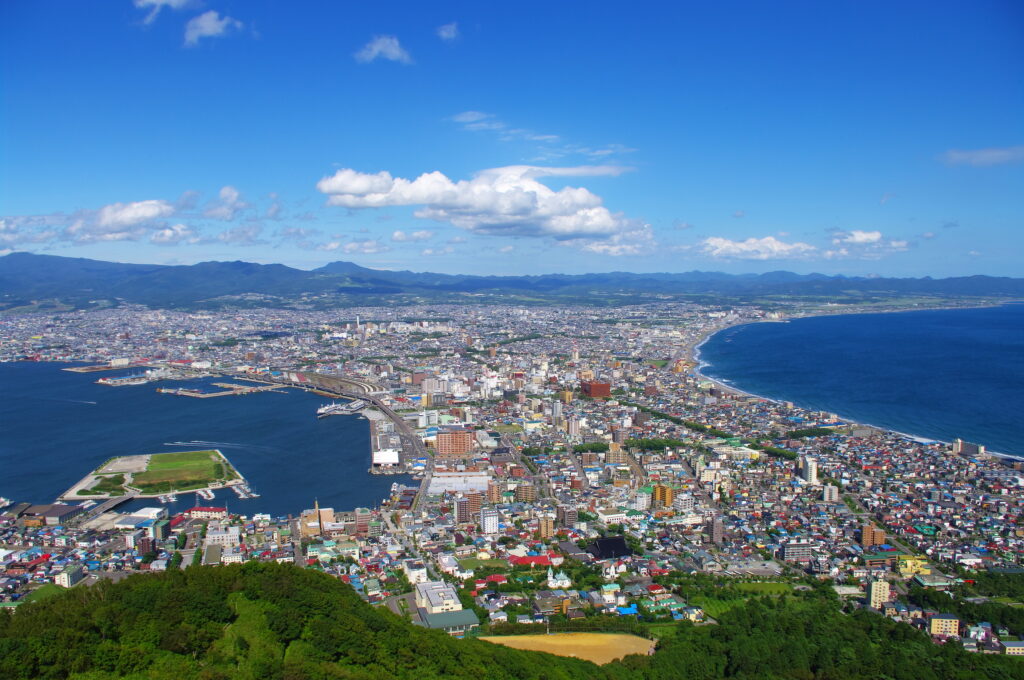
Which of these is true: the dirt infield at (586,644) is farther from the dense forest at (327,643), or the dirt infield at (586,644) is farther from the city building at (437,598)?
the city building at (437,598)

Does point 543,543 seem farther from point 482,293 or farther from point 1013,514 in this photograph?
point 482,293

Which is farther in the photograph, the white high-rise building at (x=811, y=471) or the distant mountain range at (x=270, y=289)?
the distant mountain range at (x=270, y=289)

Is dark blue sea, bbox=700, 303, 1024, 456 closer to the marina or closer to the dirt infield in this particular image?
the dirt infield

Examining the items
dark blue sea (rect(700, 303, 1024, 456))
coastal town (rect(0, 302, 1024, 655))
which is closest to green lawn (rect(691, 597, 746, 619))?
coastal town (rect(0, 302, 1024, 655))

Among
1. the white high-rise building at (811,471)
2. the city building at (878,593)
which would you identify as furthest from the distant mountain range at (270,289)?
the city building at (878,593)

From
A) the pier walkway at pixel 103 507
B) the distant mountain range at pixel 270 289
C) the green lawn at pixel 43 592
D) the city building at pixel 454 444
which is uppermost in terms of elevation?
the distant mountain range at pixel 270 289

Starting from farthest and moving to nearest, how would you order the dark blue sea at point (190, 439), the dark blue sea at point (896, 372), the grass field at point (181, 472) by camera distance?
the dark blue sea at point (896, 372) → the grass field at point (181, 472) → the dark blue sea at point (190, 439)

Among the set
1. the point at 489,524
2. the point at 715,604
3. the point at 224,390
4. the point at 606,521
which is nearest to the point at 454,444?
the point at 489,524
